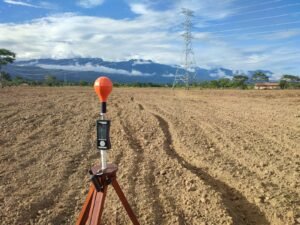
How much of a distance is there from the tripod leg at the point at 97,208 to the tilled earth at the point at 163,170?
1100mm

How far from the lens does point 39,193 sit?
5.70 m

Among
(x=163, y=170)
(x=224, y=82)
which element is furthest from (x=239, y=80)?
(x=163, y=170)

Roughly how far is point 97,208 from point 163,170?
284cm

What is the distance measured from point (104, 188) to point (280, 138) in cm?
592

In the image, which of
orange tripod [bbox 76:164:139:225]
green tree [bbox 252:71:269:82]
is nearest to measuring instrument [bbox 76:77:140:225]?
orange tripod [bbox 76:164:139:225]

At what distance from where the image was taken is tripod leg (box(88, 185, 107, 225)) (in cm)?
374

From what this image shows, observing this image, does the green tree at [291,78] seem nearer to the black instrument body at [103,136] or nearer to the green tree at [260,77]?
the green tree at [260,77]

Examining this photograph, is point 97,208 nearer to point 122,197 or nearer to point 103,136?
point 122,197

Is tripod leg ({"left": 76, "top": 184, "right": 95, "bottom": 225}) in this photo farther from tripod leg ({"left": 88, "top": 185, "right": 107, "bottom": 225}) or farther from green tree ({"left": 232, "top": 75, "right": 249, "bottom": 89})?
green tree ({"left": 232, "top": 75, "right": 249, "bottom": 89})

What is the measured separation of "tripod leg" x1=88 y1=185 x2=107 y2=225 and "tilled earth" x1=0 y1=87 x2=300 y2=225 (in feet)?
3.61

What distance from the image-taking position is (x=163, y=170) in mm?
6547

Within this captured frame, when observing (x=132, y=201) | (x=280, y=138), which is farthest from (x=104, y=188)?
(x=280, y=138)

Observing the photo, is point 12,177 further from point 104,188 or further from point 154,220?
point 104,188

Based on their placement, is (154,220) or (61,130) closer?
(154,220)
